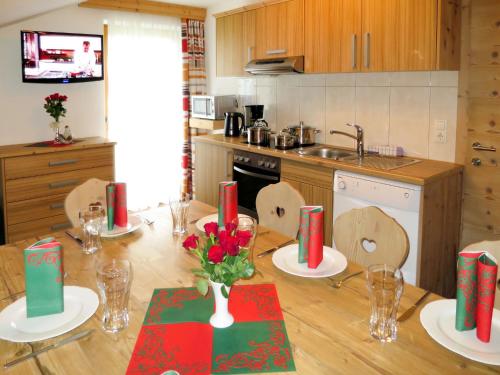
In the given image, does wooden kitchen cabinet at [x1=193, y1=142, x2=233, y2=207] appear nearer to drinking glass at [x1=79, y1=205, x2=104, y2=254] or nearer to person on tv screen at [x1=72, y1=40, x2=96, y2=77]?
person on tv screen at [x1=72, y1=40, x2=96, y2=77]

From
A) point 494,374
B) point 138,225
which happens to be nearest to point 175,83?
point 138,225

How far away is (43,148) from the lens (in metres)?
3.68

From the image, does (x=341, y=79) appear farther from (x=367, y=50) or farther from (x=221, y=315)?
(x=221, y=315)

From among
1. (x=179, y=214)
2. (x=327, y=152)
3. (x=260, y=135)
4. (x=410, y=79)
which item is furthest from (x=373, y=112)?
(x=179, y=214)

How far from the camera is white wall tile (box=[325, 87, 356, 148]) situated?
349 centimetres

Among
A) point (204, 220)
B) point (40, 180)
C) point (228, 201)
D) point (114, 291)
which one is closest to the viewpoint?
point (114, 291)

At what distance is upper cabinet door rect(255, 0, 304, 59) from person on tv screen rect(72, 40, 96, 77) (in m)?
1.54

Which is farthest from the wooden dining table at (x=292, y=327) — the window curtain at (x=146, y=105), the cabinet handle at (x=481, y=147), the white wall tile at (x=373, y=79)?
the window curtain at (x=146, y=105)

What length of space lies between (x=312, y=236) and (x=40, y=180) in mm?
2873

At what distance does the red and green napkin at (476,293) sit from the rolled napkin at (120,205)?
54.7 inches

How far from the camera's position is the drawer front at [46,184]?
11.5 feet

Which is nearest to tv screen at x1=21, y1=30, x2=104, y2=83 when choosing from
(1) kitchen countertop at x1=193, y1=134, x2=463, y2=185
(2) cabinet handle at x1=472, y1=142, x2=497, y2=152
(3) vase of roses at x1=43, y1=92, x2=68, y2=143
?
(3) vase of roses at x1=43, y1=92, x2=68, y2=143

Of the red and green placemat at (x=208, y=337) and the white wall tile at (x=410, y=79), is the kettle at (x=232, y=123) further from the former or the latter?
the red and green placemat at (x=208, y=337)

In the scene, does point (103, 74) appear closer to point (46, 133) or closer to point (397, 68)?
point (46, 133)
